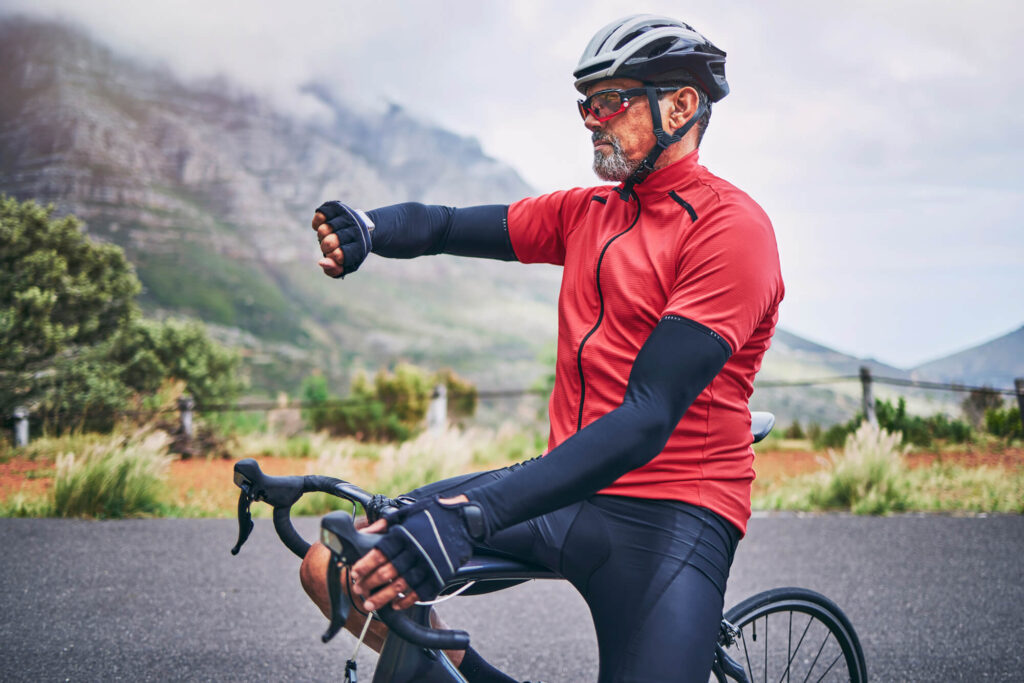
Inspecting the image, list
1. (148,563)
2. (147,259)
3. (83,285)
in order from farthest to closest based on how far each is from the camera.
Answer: (147,259)
(83,285)
(148,563)

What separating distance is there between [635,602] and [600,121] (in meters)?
1.16

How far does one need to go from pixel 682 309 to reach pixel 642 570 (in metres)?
0.60

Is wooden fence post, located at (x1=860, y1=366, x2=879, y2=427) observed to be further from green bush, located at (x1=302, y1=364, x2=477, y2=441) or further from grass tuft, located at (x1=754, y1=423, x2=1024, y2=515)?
green bush, located at (x1=302, y1=364, x2=477, y2=441)

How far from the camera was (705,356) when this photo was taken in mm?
1595

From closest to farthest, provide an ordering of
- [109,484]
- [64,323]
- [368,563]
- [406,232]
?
[368,563] < [406,232] < [109,484] < [64,323]

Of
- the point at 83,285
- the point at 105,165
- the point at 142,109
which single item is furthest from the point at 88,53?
the point at 83,285

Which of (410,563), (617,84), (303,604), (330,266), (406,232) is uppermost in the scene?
(617,84)

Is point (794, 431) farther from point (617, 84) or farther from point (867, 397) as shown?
point (617, 84)

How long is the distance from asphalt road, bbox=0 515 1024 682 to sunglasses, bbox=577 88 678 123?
2.92 meters

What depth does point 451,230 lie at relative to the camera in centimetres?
232

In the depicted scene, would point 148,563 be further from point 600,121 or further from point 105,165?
point 105,165

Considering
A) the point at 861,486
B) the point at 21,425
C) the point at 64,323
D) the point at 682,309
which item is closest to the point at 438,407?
the point at 64,323

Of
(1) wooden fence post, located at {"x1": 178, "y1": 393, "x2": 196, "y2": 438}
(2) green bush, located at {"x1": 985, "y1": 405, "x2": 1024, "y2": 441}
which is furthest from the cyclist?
(2) green bush, located at {"x1": 985, "y1": 405, "x2": 1024, "y2": 441}

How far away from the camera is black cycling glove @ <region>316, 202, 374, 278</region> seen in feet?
6.43
